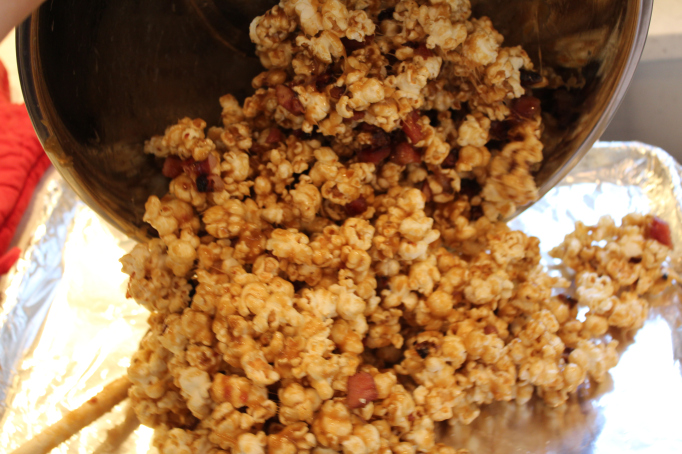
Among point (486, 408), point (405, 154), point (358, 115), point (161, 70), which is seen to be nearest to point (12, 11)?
point (161, 70)

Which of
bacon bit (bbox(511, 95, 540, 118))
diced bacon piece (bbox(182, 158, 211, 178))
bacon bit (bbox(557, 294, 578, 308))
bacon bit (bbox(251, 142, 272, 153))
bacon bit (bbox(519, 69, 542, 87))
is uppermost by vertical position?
bacon bit (bbox(519, 69, 542, 87))

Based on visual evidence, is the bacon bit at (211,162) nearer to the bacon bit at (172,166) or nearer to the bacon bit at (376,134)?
the bacon bit at (172,166)

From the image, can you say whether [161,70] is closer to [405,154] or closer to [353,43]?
[353,43]

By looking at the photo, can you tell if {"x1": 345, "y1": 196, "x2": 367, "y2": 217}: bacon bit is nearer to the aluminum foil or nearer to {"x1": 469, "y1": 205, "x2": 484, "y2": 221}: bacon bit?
{"x1": 469, "y1": 205, "x2": 484, "y2": 221}: bacon bit

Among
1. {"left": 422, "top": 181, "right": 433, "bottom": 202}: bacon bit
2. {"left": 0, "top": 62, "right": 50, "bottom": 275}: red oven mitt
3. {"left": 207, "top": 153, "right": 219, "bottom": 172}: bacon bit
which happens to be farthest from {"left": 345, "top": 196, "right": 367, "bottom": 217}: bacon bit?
{"left": 0, "top": 62, "right": 50, "bottom": 275}: red oven mitt

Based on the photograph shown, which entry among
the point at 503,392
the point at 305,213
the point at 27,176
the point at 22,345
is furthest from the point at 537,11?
the point at 27,176

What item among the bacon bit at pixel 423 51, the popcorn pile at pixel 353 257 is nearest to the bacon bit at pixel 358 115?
the popcorn pile at pixel 353 257
